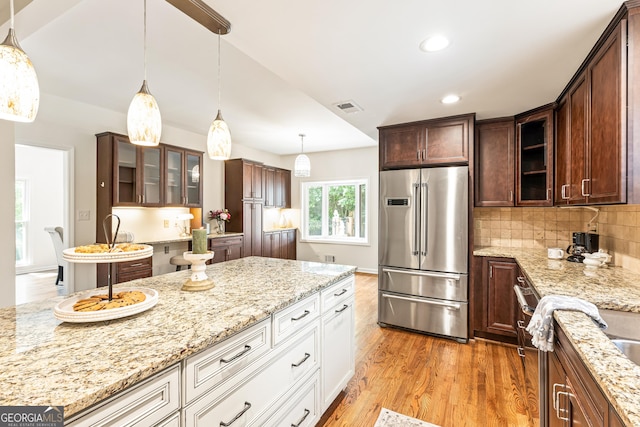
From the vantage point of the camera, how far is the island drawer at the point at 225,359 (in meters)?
1.01

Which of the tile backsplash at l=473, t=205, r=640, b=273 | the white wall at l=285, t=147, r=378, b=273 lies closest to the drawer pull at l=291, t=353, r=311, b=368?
the tile backsplash at l=473, t=205, r=640, b=273

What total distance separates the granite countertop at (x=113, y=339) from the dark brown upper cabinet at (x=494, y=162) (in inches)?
99.0

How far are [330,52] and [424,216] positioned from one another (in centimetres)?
196

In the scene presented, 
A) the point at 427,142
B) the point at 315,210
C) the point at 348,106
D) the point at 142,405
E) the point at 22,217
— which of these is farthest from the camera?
the point at 315,210

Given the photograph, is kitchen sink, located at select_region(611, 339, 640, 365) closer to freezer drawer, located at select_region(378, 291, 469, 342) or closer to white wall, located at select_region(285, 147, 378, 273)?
freezer drawer, located at select_region(378, 291, 469, 342)

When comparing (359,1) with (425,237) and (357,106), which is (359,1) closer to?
(357,106)

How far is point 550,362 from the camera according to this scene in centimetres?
147

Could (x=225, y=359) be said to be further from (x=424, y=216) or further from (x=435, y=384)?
(x=424, y=216)

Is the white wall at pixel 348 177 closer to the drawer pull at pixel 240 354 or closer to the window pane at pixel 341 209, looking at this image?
the window pane at pixel 341 209

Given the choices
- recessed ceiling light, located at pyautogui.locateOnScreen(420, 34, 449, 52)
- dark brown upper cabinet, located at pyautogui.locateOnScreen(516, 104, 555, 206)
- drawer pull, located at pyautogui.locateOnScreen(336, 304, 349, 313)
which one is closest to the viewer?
recessed ceiling light, located at pyautogui.locateOnScreen(420, 34, 449, 52)

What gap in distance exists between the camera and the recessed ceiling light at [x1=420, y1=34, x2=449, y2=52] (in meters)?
1.67

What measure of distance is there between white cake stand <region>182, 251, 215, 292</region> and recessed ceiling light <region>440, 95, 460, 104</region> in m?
2.35

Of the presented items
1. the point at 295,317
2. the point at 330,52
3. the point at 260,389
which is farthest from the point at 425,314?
the point at 330,52

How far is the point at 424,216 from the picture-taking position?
3.10 metres
